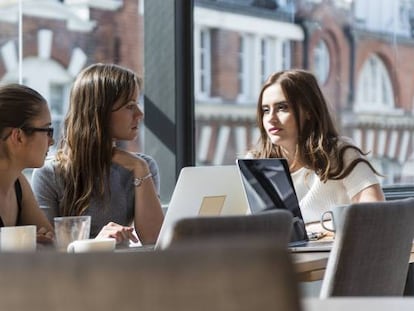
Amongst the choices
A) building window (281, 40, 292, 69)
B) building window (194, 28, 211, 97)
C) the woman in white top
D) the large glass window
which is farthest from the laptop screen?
building window (281, 40, 292, 69)

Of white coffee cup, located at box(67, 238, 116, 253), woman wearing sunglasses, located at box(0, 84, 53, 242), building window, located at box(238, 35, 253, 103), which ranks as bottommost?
white coffee cup, located at box(67, 238, 116, 253)

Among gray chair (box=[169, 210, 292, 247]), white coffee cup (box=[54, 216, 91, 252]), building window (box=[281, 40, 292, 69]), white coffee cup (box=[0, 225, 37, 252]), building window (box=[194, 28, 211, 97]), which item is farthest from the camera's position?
building window (box=[281, 40, 292, 69])

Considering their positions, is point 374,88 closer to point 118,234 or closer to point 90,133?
point 90,133

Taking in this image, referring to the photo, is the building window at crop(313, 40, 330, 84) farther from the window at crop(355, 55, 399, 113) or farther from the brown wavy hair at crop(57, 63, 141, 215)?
the brown wavy hair at crop(57, 63, 141, 215)

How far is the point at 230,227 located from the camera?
1.90 metres

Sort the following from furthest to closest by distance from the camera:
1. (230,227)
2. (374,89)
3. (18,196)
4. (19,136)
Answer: (374,89) → (18,196) → (19,136) → (230,227)

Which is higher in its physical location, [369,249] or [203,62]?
[203,62]

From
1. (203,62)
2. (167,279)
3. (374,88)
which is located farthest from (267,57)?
(167,279)

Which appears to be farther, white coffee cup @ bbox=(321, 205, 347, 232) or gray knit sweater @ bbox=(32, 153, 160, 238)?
gray knit sweater @ bbox=(32, 153, 160, 238)

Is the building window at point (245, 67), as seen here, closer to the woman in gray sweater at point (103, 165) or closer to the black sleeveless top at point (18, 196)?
the woman in gray sweater at point (103, 165)

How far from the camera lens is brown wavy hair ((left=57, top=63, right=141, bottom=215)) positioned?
336cm

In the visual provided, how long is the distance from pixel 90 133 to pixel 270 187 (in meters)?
0.74

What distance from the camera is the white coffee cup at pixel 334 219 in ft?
7.70

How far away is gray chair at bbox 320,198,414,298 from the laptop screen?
1.98 feet
